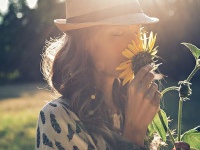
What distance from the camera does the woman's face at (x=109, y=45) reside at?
5.71 feet

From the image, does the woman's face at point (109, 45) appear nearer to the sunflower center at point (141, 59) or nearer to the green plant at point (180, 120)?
the sunflower center at point (141, 59)

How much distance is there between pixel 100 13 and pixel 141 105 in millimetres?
386

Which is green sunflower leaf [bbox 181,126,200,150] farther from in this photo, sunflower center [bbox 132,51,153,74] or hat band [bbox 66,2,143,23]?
hat band [bbox 66,2,143,23]

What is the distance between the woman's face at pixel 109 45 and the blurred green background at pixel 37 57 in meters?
0.27

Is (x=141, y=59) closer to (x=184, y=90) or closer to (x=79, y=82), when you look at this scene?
(x=184, y=90)

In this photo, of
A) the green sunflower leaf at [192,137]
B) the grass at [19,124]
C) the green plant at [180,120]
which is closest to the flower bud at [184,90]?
the green plant at [180,120]

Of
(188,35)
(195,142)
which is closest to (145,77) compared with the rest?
(195,142)

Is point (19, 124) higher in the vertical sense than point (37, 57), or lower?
higher

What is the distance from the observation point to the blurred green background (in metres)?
9.67

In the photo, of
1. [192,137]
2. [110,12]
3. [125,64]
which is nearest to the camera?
[192,137]

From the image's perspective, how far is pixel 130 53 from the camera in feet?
5.52

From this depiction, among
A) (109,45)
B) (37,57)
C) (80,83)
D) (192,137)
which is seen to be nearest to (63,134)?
(80,83)

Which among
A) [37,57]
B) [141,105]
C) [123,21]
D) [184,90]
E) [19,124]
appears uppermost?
[123,21]

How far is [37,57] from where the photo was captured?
2777cm
